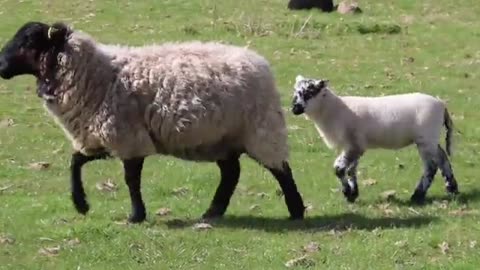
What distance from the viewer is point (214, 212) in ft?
41.0

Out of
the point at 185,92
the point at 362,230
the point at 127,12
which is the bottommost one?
the point at 127,12

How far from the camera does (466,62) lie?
80.9 ft

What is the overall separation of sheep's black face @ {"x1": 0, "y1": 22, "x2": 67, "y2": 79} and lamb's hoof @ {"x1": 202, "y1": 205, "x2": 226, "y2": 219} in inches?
97.1

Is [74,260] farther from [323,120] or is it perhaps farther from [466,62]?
[466,62]

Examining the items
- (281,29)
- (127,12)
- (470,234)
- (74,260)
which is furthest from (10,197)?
(127,12)

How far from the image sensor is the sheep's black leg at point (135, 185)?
11992mm

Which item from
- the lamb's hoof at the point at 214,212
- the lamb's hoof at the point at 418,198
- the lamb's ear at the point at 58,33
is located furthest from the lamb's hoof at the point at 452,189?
the lamb's ear at the point at 58,33

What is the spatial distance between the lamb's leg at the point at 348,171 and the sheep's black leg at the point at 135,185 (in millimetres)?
2671

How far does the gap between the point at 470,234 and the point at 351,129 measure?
2.95 meters

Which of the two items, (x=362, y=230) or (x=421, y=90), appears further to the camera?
(x=421, y=90)

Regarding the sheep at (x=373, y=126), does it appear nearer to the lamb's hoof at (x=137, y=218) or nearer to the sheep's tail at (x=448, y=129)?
the sheep's tail at (x=448, y=129)

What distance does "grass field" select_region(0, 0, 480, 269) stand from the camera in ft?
34.3

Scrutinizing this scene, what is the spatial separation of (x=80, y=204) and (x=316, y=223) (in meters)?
2.64

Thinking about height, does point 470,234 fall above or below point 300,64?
above
